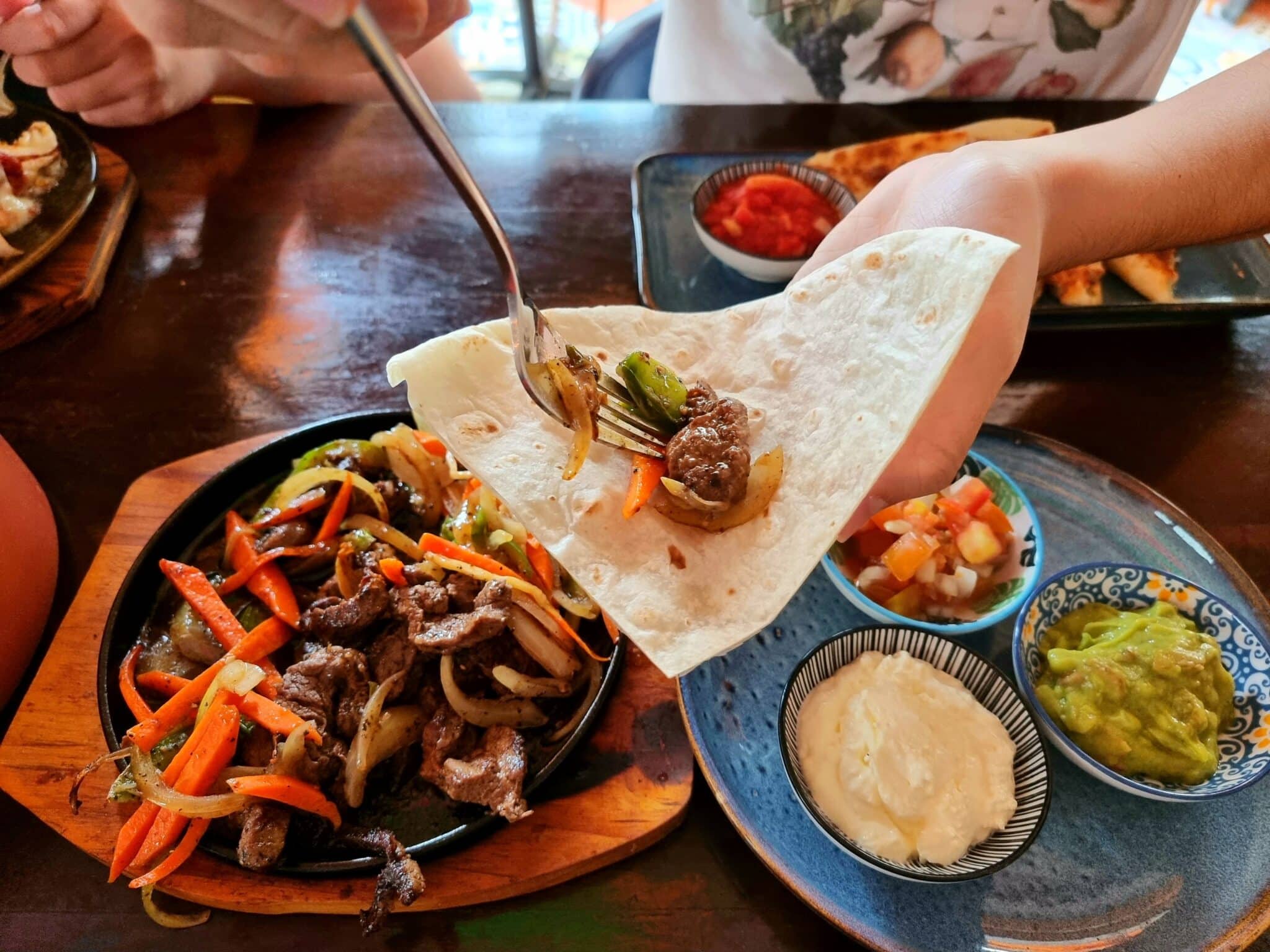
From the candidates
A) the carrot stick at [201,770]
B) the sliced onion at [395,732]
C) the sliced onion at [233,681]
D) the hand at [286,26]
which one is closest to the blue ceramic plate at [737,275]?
the hand at [286,26]

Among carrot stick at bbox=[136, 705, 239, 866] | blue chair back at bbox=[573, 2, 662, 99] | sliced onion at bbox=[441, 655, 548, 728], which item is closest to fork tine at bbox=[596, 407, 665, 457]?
sliced onion at bbox=[441, 655, 548, 728]

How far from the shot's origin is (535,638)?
5.46 ft

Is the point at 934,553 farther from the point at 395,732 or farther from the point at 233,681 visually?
the point at 233,681

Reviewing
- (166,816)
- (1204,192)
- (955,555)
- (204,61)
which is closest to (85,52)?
(204,61)

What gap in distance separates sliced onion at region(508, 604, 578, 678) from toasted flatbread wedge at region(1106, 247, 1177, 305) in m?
2.14

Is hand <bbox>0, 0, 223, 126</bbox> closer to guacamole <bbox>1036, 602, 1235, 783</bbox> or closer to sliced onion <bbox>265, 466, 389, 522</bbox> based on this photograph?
sliced onion <bbox>265, 466, 389, 522</bbox>

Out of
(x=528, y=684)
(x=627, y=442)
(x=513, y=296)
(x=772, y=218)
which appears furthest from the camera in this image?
(x=772, y=218)

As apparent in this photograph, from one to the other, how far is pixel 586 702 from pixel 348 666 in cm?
53

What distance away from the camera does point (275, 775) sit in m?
1.47

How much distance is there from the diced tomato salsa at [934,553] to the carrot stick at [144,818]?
4.74 ft

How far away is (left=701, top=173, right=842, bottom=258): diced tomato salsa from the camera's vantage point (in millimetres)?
2572

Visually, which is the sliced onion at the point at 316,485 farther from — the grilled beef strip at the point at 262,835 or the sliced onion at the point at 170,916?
the sliced onion at the point at 170,916

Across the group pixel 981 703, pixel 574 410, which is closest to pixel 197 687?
pixel 574 410

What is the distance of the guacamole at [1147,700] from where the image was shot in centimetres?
148
